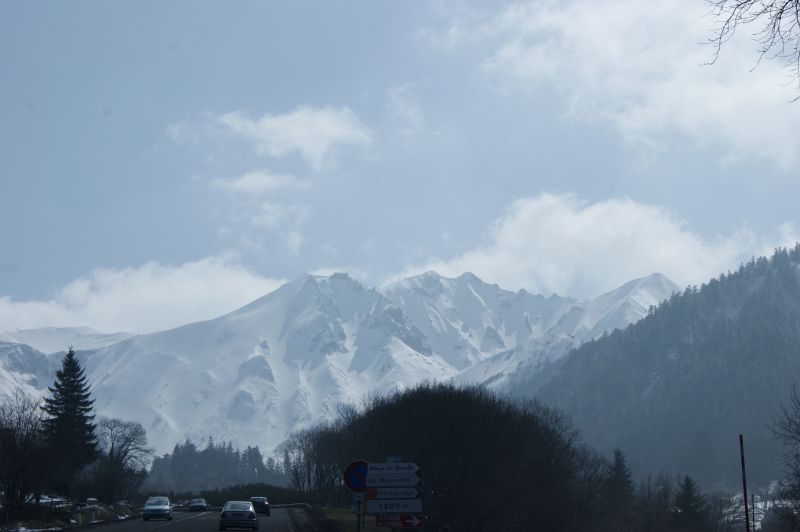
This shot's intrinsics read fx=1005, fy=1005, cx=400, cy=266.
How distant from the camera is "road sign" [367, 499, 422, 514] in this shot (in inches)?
1072

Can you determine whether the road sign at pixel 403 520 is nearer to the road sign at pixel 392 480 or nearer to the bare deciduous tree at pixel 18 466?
the road sign at pixel 392 480

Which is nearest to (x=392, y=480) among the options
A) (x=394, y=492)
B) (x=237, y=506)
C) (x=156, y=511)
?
(x=394, y=492)

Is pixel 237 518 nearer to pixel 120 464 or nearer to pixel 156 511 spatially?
pixel 156 511

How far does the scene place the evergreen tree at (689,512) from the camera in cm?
9069

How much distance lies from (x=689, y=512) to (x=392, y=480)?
235ft

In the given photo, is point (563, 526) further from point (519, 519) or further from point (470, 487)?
point (470, 487)

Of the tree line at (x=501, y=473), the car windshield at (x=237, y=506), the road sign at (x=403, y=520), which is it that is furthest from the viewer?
the tree line at (x=501, y=473)

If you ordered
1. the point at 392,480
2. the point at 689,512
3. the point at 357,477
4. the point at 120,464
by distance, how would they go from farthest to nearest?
the point at 120,464
the point at 689,512
the point at 357,477
the point at 392,480

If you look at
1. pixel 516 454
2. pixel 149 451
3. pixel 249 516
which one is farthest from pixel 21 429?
pixel 149 451

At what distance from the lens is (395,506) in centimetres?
2736

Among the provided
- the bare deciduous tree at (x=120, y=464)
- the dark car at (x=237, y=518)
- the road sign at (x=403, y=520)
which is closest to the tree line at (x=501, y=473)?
the dark car at (x=237, y=518)

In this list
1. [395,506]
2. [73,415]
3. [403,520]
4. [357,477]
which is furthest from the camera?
[73,415]

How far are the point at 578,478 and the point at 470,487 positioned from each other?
27364mm

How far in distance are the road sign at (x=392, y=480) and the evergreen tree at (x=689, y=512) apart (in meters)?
68.5
